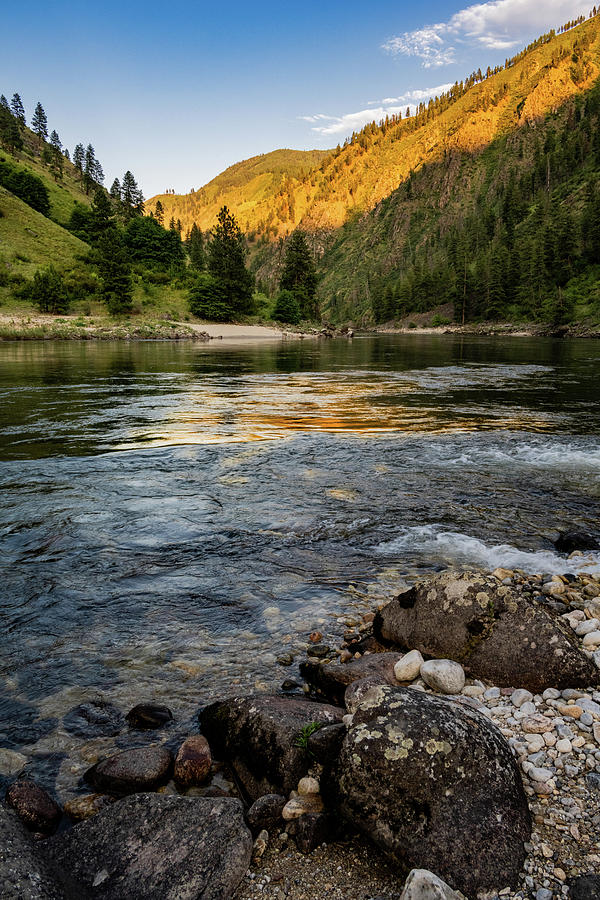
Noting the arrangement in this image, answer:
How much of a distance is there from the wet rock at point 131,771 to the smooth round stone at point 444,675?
2.23 metres

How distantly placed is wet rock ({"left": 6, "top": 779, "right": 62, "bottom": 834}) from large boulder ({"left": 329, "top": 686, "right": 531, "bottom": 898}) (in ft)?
6.11

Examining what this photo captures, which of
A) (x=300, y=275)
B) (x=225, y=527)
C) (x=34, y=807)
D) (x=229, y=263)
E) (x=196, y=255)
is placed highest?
(x=196, y=255)

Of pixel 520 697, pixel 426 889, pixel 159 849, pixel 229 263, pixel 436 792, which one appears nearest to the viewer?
pixel 426 889

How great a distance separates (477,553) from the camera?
7.30 meters

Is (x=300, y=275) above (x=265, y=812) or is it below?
above

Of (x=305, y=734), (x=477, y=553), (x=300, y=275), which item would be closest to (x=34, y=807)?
(x=305, y=734)

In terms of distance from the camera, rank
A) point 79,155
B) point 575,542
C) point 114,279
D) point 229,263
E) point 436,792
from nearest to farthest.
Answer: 1. point 436,792
2. point 575,542
3. point 114,279
4. point 229,263
5. point 79,155

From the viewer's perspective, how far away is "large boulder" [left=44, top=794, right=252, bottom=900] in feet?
8.98

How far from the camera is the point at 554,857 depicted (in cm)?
274

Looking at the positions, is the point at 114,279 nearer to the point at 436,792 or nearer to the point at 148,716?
the point at 148,716

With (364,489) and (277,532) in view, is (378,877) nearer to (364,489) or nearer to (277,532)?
(277,532)

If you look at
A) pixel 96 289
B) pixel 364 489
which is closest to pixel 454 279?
pixel 96 289

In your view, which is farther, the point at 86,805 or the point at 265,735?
the point at 265,735

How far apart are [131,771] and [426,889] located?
217cm
